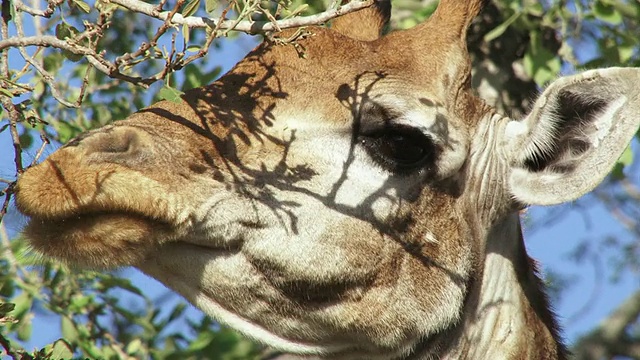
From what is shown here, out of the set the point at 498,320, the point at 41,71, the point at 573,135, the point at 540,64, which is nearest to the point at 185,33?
the point at 41,71

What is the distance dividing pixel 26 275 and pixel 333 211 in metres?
2.46

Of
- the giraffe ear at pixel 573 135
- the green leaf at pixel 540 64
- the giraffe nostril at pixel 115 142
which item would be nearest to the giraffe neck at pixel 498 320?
the giraffe ear at pixel 573 135

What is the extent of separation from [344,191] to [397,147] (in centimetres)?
36

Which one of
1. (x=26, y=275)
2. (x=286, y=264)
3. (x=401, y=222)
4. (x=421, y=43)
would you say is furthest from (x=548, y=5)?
(x=26, y=275)

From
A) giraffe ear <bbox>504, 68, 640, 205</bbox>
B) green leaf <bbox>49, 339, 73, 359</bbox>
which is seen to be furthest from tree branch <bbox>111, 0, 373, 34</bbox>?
green leaf <bbox>49, 339, 73, 359</bbox>

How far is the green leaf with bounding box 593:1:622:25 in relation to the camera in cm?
670

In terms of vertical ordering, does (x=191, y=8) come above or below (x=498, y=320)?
above

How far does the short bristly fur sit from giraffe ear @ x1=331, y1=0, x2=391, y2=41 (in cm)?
45

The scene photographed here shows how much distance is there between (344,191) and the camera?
4.74 m

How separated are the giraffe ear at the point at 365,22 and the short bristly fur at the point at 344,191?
0.45 m

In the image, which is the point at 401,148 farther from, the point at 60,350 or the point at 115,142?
the point at 60,350

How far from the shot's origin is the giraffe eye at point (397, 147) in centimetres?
484

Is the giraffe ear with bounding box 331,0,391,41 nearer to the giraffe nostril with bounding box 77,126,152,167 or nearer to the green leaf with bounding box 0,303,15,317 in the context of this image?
the giraffe nostril with bounding box 77,126,152,167

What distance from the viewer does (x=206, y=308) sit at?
15.6 feet
